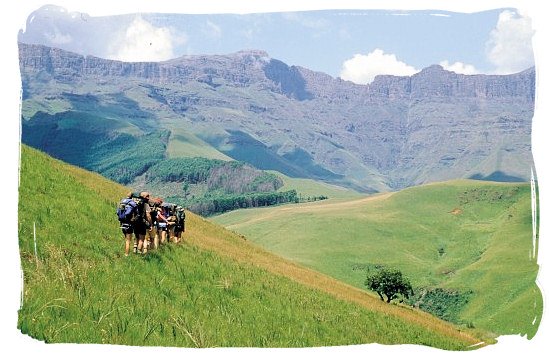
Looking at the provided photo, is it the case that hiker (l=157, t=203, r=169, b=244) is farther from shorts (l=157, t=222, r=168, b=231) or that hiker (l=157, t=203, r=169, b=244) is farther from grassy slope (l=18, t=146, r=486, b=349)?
grassy slope (l=18, t=146, r=486, b=349)

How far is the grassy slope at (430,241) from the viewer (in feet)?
359

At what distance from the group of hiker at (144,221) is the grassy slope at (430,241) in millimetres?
72874

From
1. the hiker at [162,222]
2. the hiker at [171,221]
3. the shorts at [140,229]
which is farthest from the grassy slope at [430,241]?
the shorts at [140,229]

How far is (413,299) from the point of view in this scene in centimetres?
11112

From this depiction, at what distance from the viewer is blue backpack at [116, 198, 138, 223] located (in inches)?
468

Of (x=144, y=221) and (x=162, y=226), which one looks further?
(x=162, y=226)

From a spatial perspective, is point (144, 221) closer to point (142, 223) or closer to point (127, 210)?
point (142, 223)

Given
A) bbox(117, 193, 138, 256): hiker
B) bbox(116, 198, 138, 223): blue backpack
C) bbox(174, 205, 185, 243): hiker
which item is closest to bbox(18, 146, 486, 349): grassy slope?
bbox(117, 193, 138, 256): hiker

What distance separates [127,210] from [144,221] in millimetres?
708

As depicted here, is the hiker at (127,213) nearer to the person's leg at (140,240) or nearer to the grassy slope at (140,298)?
the person's leg at (140,240)

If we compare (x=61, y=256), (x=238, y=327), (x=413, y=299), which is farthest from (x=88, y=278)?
(x=413, y=299)

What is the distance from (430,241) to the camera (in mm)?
166750

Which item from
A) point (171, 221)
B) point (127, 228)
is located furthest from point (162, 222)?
point (127, 228)

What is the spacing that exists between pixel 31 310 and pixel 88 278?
2.37 metres
